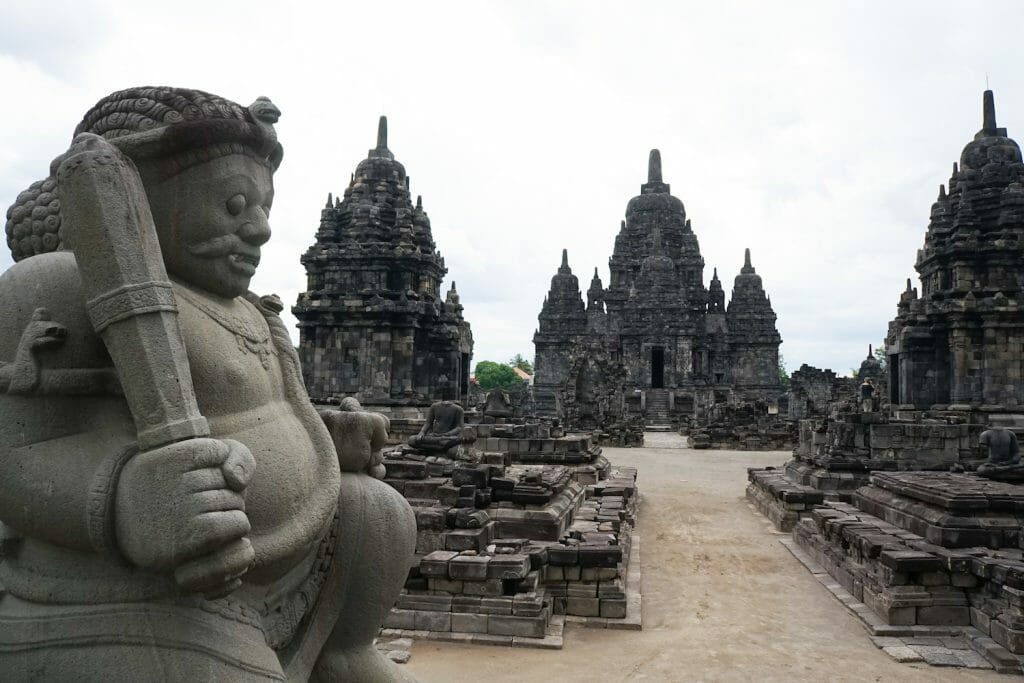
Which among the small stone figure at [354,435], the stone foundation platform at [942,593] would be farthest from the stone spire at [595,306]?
the small stone figure at [354,435]

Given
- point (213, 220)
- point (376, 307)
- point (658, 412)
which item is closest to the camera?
point (213, 220)

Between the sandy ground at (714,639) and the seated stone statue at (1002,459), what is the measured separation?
2452mm

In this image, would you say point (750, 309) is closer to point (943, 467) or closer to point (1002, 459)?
point (943, 467)

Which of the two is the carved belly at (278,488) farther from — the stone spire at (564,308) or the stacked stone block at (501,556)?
the stone spire at (564,308)

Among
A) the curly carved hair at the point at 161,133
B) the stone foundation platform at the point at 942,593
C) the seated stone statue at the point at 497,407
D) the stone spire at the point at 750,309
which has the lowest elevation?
the stone foundation platform at the point at 942,593

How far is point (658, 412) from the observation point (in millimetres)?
34156

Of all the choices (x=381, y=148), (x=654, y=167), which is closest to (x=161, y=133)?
(x=381, y=148)

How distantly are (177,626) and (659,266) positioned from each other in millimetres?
39103

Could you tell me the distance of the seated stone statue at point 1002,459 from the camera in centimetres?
826

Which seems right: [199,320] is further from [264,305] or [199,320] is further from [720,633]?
[720,633]

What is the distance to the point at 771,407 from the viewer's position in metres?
39.6

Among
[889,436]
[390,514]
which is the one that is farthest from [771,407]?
[390,514]

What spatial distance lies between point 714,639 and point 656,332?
33.1 meters

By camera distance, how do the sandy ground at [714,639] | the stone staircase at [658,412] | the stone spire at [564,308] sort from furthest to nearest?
the stone spire at [564,308]
the stone staircase at [658,412]
the sandy ground at [714,639]
